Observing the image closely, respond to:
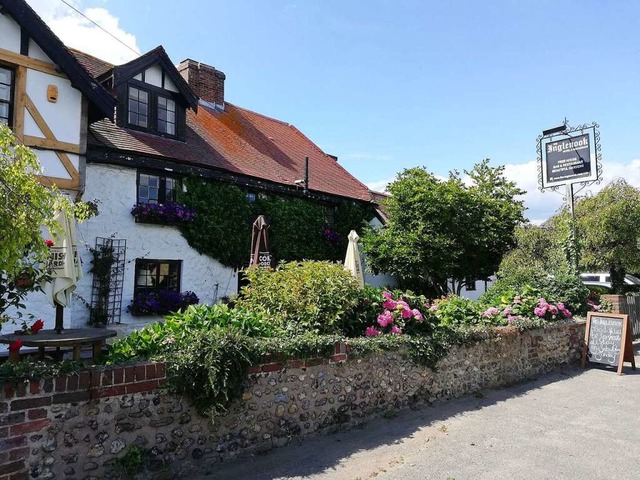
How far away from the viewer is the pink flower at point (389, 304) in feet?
22.5

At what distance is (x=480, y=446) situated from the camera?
511cm

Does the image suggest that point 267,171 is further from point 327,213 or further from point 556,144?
point 556,144

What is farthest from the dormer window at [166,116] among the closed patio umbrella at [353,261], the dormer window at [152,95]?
the closed patio umbrella at [353,261]

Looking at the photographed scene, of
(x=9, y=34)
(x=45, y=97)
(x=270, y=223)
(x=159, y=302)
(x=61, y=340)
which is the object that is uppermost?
(x=9, y=34)

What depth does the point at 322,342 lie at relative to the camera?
530 centimetres

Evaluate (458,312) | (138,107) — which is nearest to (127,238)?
(138,107)

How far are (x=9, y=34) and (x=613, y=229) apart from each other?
736 inches

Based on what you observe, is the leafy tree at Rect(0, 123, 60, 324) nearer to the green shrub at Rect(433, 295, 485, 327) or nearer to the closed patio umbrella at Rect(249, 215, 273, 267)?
the closed patio umbrella at Rect(249, 215, 273, 267)

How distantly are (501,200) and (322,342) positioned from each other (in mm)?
13185

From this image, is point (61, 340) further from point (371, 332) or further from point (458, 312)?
point (458, 312)

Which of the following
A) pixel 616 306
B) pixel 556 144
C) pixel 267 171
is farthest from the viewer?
pixel 267 171

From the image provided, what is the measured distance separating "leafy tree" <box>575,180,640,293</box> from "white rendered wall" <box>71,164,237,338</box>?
13261mm

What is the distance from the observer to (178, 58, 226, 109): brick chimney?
16469 mm

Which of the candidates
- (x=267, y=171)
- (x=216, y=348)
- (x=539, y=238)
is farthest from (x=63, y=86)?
(x=539, y=238)
